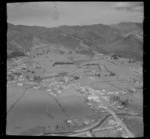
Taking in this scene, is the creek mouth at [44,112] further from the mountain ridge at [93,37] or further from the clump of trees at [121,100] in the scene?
the mountain ridge at [93,37]

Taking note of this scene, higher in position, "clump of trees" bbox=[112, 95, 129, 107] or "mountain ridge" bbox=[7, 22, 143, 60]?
"mountain ridge" bbox=[7, 22, 143, 60]

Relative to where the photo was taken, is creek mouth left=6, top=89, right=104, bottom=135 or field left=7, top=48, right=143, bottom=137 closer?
creek mouth left=6, top=89, right=104, bottom=135

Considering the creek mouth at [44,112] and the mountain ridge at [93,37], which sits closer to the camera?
the creek mouth at [44,112]

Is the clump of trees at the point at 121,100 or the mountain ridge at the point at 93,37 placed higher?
the mountain ridge at the point at 93,37

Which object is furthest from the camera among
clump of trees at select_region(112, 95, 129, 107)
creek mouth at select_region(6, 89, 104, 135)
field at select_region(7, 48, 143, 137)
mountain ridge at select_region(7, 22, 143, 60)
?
mountain ridge at select_region(7, 22, 143, 60)

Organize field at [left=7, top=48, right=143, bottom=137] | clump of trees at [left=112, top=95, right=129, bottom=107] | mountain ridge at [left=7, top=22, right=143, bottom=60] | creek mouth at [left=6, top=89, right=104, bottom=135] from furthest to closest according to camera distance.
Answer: mountain ridge at [left=7, top=22, right=143, bottom=60] → clump of trees at [left=112, top=95, right=129, bottom=107] → field at [left=7, top=48, right=143, bottom=137] → creek mouth at [left=6, top=89, right=104, bottom=135]

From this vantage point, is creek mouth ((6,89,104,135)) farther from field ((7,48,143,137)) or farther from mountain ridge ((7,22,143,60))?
mountain ridge ((7,22,143,60))

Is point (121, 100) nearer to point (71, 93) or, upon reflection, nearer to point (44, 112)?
point (71, 93)

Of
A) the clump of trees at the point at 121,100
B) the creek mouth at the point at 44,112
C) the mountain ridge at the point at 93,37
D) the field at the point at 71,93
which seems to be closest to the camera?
the creek mouth at the point at 44,112

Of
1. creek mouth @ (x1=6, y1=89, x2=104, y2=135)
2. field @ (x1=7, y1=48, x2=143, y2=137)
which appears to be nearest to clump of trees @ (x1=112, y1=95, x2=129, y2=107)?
field @ (x1=7, y1=48, x2=143, y2=137)

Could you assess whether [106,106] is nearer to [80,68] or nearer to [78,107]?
[78,107]

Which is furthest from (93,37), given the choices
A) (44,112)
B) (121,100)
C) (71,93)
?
(44,112)

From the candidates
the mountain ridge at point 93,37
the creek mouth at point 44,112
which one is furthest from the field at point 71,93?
the mountain ridge at point 93,37

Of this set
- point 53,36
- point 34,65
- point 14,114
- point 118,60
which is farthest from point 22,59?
point 118,60
